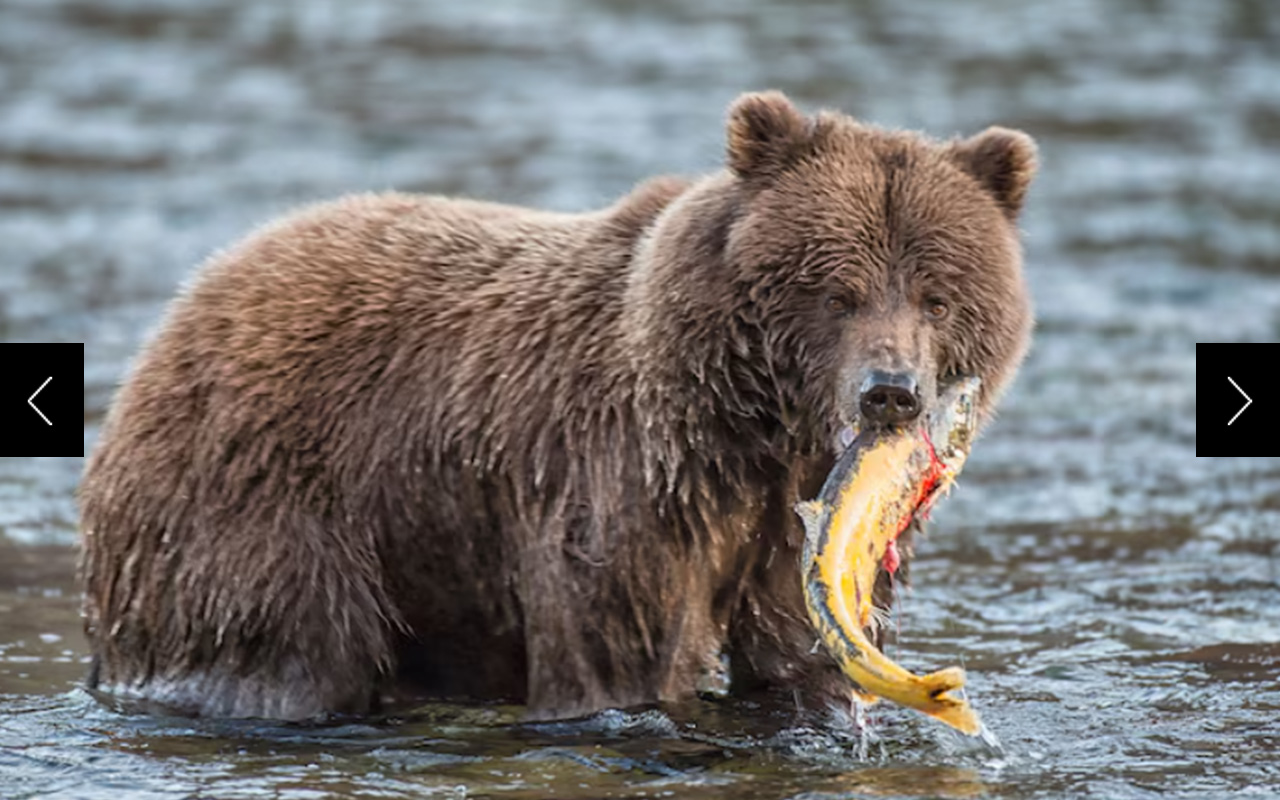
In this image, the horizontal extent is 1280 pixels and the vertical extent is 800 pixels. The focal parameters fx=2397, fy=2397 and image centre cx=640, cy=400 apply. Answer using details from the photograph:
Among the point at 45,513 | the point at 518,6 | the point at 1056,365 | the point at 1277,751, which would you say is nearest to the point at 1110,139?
the point at 1056,365

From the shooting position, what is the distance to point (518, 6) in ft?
85.1

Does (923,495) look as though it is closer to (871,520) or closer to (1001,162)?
(871,520)

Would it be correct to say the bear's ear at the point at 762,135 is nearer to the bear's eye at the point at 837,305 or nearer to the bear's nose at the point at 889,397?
the bear's eye at the point at 837,305

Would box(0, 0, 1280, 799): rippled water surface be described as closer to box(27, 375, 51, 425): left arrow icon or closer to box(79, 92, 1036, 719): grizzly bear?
box(79, 92, 1036, 719): grizzly bear

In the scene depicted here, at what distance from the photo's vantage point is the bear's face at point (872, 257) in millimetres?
6797

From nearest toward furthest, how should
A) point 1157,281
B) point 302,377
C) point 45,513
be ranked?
point 302,377 → point 45,513 → point 1157,281

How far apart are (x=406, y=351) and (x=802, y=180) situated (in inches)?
57.3

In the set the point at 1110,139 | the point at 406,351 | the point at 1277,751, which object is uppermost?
the point at 1110,139

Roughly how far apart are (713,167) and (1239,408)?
3.02 metres

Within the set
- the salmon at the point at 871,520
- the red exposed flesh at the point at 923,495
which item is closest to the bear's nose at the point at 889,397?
the salmon at the point at 871,520

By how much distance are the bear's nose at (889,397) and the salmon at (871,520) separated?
0.12 meters

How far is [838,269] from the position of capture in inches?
271

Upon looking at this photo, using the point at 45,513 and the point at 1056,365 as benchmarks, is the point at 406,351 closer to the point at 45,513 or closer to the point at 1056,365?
the point at 45,513

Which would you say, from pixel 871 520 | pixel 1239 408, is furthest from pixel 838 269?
pixel 1239 408
